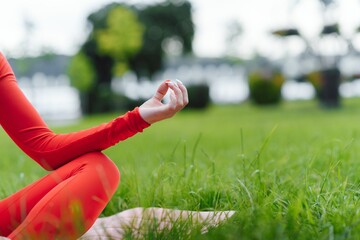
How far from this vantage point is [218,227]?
5.32 ft

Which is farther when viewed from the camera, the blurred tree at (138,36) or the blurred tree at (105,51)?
the blurred tree at (138,36)

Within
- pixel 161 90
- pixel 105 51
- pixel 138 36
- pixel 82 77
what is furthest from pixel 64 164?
pixel 105 51

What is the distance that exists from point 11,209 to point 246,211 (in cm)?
72

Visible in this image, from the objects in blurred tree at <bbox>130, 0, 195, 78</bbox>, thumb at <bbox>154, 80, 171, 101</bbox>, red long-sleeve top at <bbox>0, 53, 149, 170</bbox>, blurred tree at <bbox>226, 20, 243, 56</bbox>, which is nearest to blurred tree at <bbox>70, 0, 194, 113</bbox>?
blurred tree at <bbox>130, 0, 195, 78</bbox>

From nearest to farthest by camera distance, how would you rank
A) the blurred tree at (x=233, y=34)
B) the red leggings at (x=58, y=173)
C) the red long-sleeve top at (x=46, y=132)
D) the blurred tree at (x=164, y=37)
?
1. the red leggings at (x=58, y=173)
2. the red long-sleeve top at (x=46, y=132)
3. the blurred tree at (x=164, y=37)
4. the blurred tree at (x=233, y=34)

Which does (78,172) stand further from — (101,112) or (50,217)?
(101,112)

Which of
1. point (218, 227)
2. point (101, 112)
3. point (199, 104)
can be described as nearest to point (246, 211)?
point (218, 227)

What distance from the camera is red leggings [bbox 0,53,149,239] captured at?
Answer: 1.66m

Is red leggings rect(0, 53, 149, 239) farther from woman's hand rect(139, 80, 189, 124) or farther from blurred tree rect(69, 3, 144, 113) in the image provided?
blurred tree rect(69, 3, 144, 113)

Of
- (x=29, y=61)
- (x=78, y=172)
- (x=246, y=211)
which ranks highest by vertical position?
(x=78, y=172)

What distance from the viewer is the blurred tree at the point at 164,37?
22844 millimetres

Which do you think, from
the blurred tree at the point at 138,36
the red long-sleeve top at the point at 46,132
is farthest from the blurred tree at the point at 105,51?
the red long-sleeve top at the point at 46,132

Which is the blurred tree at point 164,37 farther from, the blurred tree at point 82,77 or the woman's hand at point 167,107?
the woman's hand at point 167,107

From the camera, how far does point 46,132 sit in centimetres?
190
